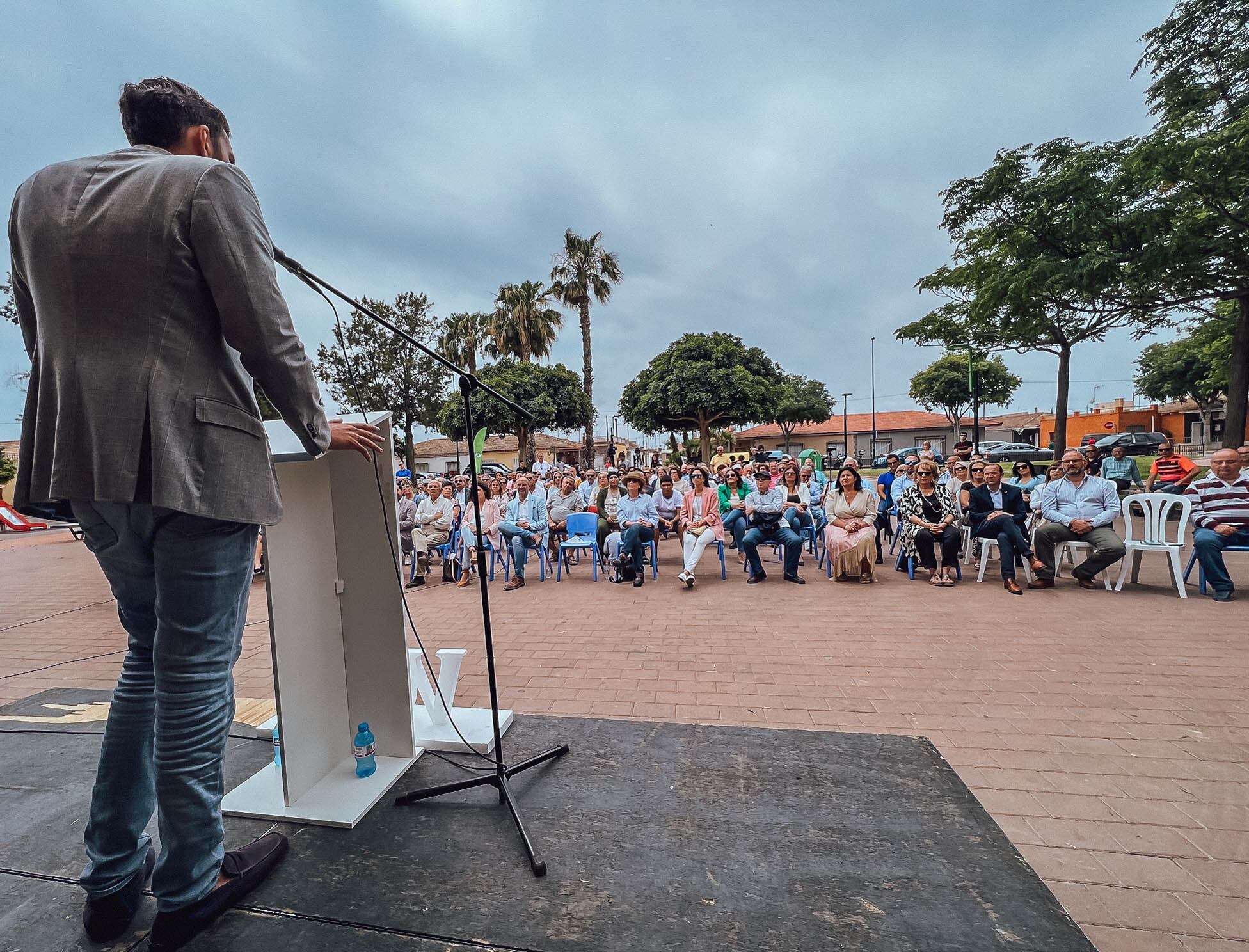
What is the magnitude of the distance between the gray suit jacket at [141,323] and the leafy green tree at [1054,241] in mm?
11752

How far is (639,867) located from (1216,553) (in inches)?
257

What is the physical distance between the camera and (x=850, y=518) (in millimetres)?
6863

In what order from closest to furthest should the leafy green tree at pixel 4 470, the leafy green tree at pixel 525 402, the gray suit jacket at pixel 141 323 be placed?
the gray suit jacket at pixel 141 323 → the leafy green tree at pixel 4 470 → the leafy green tree at pixel 525 402

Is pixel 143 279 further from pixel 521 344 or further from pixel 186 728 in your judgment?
pixel 521 344

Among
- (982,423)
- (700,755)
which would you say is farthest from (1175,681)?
(982,423)

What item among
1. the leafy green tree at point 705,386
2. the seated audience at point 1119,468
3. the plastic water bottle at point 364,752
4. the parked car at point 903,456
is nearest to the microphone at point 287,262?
the plastic water bottle at point 364,752

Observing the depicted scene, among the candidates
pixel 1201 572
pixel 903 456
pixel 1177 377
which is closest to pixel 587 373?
pixel 903 456

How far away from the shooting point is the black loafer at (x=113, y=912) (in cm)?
137

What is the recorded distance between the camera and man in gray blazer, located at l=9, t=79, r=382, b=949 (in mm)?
1195

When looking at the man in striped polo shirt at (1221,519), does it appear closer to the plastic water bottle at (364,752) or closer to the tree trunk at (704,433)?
the plastic water bottle at (364,752)

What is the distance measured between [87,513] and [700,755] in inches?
76.6

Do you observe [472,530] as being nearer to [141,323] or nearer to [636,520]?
[636,520]

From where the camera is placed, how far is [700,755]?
86.0 inches

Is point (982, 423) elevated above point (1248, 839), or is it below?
above
